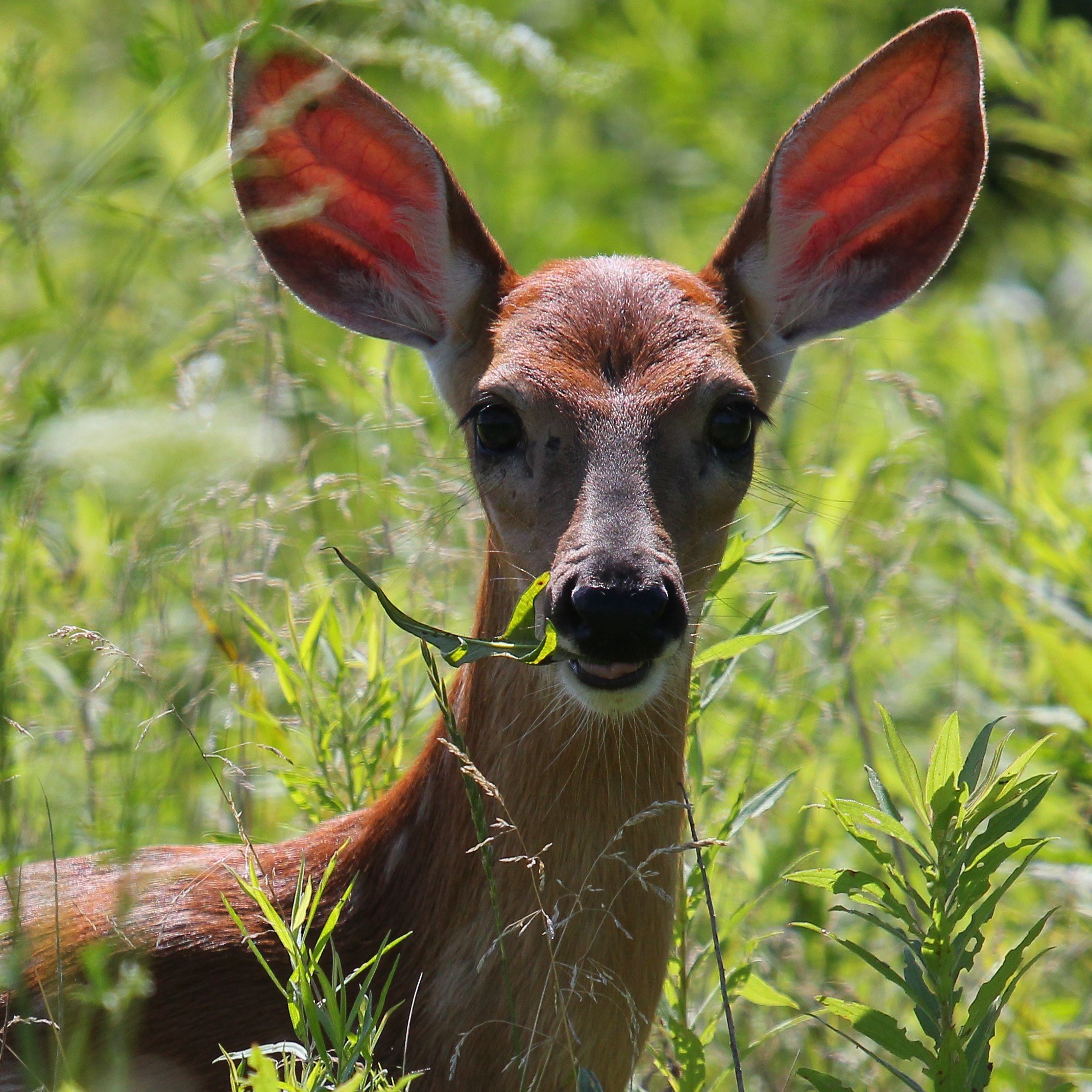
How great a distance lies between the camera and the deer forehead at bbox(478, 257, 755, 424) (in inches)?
109

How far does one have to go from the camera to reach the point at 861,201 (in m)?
3.28

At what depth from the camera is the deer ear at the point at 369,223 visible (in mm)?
3010

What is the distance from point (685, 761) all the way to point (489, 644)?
0.79 meters

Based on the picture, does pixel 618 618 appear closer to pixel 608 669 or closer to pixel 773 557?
pixel 608 669

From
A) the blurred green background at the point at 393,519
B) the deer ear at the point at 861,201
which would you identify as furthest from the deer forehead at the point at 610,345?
the blurred green background at the point at 393,519

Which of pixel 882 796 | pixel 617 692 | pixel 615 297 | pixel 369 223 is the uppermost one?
pixel 369 223

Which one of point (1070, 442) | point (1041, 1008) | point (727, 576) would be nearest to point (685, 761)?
point (727, 576)

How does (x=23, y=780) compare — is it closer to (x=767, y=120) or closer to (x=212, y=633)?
(x=212, y=633)

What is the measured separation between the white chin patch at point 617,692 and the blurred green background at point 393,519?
52 cm

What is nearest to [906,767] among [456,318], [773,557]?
[773,557]

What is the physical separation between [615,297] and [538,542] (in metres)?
0.53

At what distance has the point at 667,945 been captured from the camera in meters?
2.69

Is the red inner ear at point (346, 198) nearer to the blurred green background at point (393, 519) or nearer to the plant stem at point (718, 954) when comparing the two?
the blurred green background at point (393, 519)

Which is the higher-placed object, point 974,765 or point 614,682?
point 614,682
